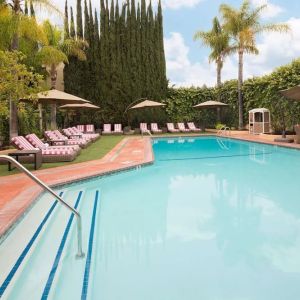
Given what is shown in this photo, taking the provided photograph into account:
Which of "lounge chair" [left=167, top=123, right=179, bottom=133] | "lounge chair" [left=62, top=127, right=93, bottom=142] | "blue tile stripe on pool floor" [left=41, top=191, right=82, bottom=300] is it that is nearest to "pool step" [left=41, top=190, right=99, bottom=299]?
"blue tile stripe on pool floor" [left=41, top=191, right=82, bottom=300]

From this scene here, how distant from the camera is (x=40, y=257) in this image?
13.6 feet

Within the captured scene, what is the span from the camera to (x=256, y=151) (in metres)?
14.5

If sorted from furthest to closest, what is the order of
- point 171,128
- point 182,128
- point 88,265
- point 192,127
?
point 192,127, point 171,128, point 182,128, point 88,265

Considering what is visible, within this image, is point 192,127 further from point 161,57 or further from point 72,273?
point 72,273

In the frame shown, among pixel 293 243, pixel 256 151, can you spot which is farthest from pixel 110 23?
pixel 293 243

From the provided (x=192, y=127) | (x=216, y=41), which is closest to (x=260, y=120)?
(x=192, y=127)

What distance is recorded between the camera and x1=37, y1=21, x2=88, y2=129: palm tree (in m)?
21.7

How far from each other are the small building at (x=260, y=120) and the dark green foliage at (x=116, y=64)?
31.5 ft

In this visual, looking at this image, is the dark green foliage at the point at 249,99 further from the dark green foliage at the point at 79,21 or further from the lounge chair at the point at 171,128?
the dark green foliage at the point at 79,21

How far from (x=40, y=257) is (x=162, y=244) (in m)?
1.56

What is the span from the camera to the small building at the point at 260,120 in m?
21.3

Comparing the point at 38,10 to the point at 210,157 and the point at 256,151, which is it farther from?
the point at 256,151

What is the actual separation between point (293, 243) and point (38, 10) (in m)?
13.9

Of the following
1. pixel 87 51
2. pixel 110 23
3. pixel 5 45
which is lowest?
pixel 5 45
